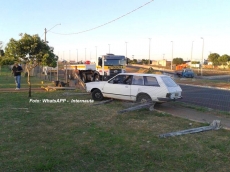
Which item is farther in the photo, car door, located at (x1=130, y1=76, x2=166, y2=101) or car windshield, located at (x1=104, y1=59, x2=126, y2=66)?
car windshield, located at (x1=104, y1=59, x2=126, y2=66)

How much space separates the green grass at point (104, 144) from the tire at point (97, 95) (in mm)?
3342

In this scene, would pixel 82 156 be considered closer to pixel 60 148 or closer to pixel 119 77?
pixel 60 148

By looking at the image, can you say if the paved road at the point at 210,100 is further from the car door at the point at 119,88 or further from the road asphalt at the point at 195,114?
the car door at the point at 119,88

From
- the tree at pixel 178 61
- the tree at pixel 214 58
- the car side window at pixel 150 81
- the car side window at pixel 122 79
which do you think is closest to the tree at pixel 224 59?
the tree at pixel 214 58

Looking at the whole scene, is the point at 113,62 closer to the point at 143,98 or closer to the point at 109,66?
the point at 109,66

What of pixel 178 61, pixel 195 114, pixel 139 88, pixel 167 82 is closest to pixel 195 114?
pixel 195 114

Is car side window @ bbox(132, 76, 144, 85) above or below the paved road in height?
above

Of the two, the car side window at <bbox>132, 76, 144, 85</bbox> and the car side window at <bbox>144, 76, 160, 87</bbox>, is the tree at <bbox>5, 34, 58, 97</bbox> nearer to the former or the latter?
the car side window at <bbox>132, 76, 144, 85</bbox>

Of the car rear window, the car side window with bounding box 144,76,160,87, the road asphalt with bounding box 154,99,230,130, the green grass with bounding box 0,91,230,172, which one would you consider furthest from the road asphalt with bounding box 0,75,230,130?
the car side window with bounding box 144,76,160,87

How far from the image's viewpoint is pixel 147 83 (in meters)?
10.7

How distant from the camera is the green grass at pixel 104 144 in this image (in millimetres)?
4598

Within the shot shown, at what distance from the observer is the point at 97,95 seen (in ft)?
40.4

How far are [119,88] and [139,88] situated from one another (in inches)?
42.1

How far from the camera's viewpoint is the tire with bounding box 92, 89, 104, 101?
12.2m
